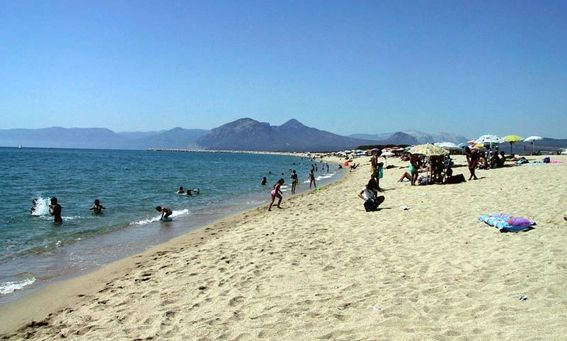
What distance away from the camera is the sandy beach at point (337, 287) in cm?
469

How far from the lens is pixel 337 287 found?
6098 mm

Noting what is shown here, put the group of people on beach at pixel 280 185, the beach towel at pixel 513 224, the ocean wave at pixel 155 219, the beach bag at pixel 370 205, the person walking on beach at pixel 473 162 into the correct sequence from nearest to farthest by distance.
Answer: the beach towel at pixel 513 224
the beach bag at pixel 370 205
the ocean wave at pixel 155 219
the group of people on beach at pixel 280 185
the person walking on beach at pixel 473 162

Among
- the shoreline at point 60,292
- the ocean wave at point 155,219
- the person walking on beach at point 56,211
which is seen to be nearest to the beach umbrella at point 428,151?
the ocean wave at point 155,219

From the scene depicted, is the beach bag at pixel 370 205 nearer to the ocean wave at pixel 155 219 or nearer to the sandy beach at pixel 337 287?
the sandy beach at pixel 337 287

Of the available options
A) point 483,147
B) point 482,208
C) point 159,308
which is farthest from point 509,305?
point 483,147

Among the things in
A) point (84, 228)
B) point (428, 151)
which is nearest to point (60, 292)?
point (84, 228)

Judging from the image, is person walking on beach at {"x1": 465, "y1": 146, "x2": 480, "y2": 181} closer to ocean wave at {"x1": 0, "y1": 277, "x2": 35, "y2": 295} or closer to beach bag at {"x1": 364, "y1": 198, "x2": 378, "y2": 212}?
beach bag at {"x1": 364, "y1": 198, "x2": 378, "y2": 212}

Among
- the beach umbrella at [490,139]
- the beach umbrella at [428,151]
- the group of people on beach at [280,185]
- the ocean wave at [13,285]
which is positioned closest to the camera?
the ocean wave at [13,285]

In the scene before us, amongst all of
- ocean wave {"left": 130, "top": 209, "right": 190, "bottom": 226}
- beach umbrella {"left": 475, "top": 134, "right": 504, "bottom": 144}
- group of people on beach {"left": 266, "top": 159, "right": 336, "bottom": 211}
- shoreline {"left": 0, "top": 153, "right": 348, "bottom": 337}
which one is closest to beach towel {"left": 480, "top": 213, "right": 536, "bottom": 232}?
shoreline {"left": 0, "top": 153, "right": 348, "bottom": 337}

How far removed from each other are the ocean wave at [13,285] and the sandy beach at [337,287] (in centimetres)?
68

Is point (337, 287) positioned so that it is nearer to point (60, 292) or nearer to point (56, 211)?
point (60, 292)

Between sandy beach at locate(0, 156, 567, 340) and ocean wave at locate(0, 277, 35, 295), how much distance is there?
0.68 m

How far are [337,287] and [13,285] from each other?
7032 mm

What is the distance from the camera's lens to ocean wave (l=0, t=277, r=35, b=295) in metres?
8.20
